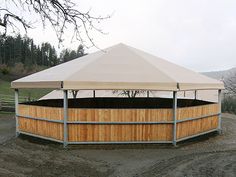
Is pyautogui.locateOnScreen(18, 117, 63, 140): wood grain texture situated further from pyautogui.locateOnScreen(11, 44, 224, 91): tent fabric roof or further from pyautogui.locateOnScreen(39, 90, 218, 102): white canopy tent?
pyautogui.locateOnScreen(39, 90, 218, 102): white canopy tent

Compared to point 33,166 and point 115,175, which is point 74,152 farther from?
point 115,175

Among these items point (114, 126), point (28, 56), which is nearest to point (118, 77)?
point (114, 126)

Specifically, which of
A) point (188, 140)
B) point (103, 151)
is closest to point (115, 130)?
point (103, 151)

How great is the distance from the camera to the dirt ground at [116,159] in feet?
21.1

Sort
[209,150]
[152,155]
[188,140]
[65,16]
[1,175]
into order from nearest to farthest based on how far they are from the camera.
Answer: [65,16] < [1,175] < [152,155] < [209,150] < [188,140]

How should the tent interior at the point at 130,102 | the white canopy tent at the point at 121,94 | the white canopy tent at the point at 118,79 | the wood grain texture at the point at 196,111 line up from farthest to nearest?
the white canopy tent at the point at 121,94 → the tent interior at the point at 130,102 → the wood grain texture at the point at 196,111 → the white canopy tent at the point at 118,79

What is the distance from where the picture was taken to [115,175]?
638 cm

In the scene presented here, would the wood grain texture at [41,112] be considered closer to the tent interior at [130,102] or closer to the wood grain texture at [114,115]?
the wood grain texture at [114,115]

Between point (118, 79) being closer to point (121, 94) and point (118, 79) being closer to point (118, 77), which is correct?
point (118, 77)

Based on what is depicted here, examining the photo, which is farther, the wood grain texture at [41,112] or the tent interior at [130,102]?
Answer: the tent interior at [130,102]

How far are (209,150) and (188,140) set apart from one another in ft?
4.03

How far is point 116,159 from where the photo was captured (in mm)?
7711

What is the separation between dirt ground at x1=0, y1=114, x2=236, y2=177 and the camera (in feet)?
21.1

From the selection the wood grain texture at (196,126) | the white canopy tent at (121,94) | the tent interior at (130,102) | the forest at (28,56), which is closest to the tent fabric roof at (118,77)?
the wood grain texture at (196,126)
